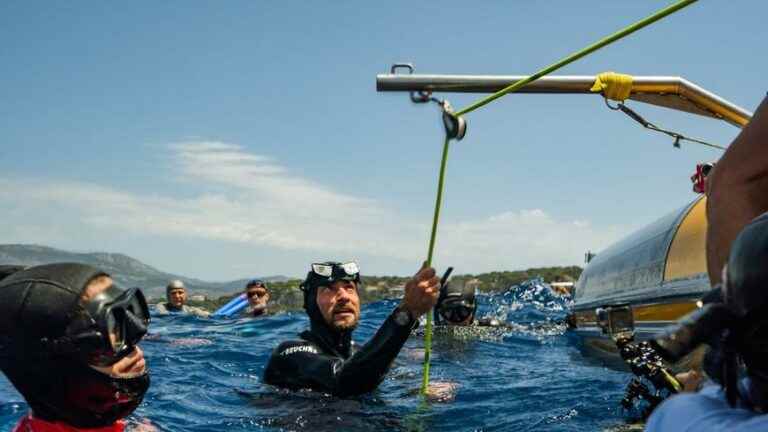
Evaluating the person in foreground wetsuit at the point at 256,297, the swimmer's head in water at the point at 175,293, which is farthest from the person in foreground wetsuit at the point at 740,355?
the swimmer's head in water at the point at 175,293

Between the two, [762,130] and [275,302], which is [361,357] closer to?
[762,130]

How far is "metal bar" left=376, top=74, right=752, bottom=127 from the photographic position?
17.9ft

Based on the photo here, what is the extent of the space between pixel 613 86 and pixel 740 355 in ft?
17.4

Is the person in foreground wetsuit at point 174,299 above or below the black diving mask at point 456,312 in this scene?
below

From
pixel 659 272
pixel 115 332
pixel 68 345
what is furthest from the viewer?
pixel 659 272

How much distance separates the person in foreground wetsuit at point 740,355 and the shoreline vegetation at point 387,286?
73.6ft

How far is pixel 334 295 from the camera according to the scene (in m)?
6.51

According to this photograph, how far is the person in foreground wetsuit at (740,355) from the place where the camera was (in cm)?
127

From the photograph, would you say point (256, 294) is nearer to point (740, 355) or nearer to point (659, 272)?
point (659, 272)

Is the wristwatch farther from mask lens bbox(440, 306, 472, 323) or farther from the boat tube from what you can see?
mask lens bbox(440, 306, 472, 323)

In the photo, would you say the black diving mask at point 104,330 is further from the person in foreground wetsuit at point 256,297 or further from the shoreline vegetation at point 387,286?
the shoreline vegetation at point 387,286

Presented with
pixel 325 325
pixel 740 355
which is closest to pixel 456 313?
pixel 325 325

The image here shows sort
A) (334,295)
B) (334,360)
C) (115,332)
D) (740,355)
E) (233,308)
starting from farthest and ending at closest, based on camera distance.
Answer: (233,308), (334,295), (334,360), (115,332), (740,355)

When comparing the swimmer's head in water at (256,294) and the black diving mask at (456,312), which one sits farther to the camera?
the swimmer's head in water at (256,294)
